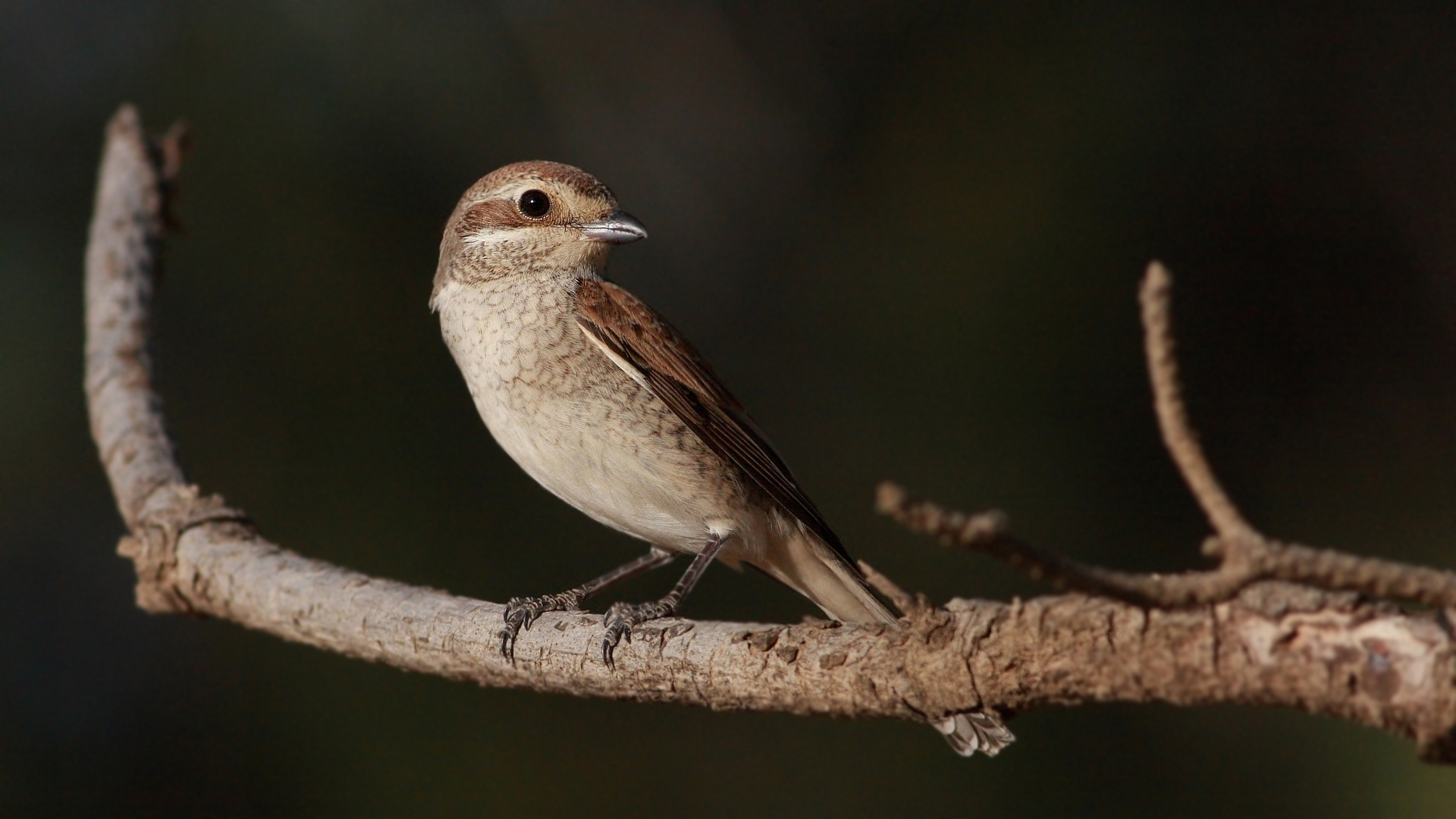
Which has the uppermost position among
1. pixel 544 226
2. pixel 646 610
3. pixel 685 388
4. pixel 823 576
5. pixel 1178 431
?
pixel 544 226

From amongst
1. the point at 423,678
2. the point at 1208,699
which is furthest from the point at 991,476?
the point at 1208,699

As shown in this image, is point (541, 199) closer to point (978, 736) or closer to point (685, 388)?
point (685, 388)

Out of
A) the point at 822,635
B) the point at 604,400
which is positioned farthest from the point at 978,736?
the point at 604,400

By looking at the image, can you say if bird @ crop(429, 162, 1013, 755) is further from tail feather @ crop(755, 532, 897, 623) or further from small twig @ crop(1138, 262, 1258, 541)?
small twig @ crop(1138, 262, 1258, 541)

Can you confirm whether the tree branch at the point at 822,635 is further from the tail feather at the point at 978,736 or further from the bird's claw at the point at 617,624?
the tail feather at the point at 978,736

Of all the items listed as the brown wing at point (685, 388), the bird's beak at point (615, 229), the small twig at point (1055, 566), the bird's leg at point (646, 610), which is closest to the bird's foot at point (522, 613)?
the bird's leg at point (646, 610)

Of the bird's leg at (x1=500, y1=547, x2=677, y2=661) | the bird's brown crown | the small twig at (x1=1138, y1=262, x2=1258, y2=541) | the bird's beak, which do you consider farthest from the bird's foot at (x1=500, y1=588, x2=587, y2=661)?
the small twig at (x1=1138, y1=262, x2=1258, y2=541)

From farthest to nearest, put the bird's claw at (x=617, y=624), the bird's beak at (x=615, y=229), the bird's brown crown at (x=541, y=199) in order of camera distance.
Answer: the bird's brown crown at (x=541, y=199) < the bird's beak at (x=615, y=229) < the bird's claw at (x=617, y=624)
